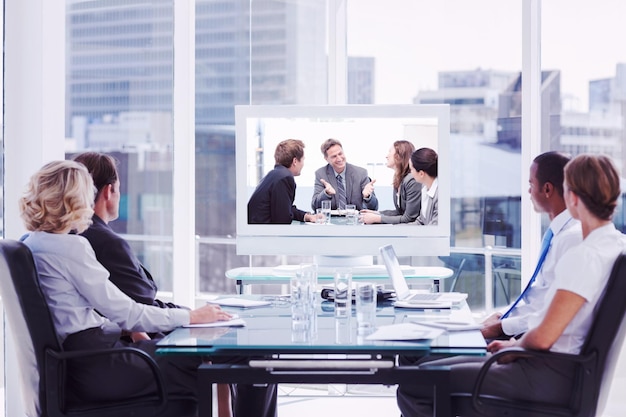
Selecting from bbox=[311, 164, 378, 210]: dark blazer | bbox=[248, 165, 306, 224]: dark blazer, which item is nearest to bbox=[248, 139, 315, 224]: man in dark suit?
bbox=[248, 165, 306, 224]: dark blazer

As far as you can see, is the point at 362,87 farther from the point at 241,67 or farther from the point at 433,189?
Result: the point at 433,189

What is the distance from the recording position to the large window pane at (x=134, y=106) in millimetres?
5023

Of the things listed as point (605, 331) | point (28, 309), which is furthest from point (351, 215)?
point (28, 309)

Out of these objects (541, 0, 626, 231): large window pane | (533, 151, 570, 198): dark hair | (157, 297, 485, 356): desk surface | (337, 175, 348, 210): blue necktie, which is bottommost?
(157, 297, 485, 356): desk surface

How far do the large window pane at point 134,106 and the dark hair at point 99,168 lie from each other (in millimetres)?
1572

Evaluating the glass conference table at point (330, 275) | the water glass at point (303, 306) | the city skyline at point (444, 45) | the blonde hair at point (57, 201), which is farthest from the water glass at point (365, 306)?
the city skyline at point (444, 45)

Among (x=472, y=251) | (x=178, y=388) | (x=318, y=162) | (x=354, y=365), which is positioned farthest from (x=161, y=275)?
(x=354, y=365)

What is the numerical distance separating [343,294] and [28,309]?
44.3 inches

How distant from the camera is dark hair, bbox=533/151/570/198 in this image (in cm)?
328

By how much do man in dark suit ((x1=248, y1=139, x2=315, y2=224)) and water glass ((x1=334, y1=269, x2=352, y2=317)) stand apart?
1.37m

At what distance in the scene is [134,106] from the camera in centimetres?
553

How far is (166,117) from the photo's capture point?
17.8ft

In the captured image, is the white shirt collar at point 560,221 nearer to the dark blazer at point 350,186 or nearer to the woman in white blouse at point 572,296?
the woman in white blouse at point 572,296

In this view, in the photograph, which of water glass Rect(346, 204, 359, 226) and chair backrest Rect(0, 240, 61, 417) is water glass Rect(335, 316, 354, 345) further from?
water glass Rect(346, 204, 359, 226)
